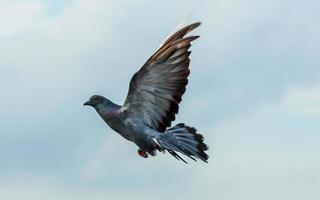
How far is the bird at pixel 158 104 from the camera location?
23766mm

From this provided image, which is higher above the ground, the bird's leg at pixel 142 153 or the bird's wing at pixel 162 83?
the bird's wing at pixel 162 83

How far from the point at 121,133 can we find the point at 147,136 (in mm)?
663

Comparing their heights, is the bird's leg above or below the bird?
below

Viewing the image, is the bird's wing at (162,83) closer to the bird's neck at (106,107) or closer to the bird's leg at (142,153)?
the bird's neck at (106,107)

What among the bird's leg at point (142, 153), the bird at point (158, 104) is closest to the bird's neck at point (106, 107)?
the bird at point (158, 104)

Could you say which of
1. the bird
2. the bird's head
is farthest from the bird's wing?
the bird's head

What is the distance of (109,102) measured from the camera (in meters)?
25.1

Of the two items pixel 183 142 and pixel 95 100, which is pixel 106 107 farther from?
pixel 183 142

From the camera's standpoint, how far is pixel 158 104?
979 inches

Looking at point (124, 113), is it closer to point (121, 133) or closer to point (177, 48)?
point (121, 133)

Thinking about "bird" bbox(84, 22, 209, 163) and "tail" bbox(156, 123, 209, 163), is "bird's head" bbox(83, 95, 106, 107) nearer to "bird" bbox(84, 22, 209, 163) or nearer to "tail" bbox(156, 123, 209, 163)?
"bird" bbox(84, 22, 209, 163)

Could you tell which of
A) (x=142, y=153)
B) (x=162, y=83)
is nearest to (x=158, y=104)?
(x=162, y=83)

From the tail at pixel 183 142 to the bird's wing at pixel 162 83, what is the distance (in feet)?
1.30

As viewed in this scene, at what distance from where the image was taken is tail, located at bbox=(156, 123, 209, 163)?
2434cm
